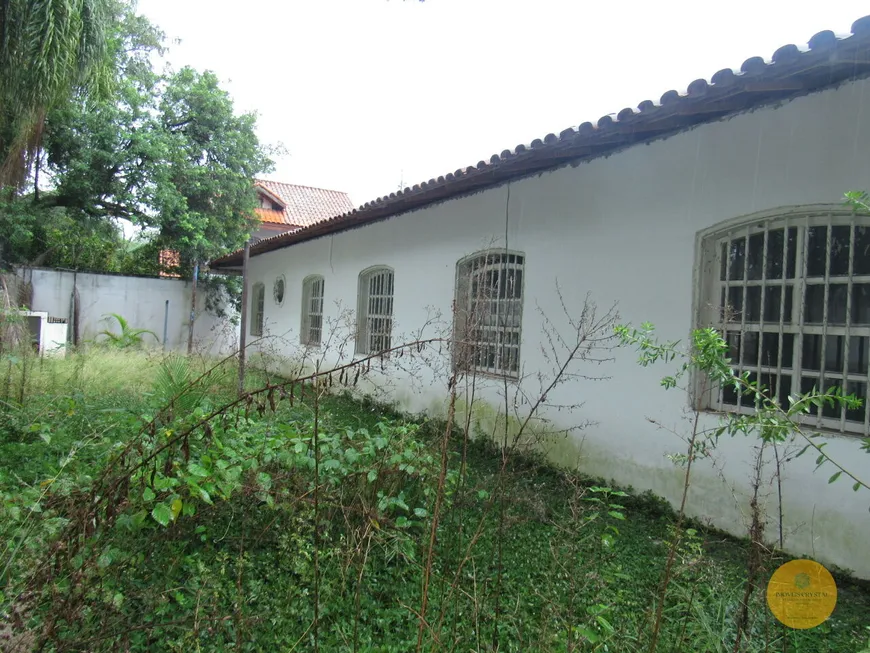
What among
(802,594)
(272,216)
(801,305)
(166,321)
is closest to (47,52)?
(801,305)

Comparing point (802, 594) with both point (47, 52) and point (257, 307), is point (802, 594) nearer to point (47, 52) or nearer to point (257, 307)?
point (47, 52)

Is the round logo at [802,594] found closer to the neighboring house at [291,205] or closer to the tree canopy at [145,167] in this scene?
the tree canopy at [145,167]

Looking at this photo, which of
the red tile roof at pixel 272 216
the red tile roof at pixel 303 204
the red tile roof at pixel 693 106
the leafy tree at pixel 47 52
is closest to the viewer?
the red tile roof at pixel 693 106

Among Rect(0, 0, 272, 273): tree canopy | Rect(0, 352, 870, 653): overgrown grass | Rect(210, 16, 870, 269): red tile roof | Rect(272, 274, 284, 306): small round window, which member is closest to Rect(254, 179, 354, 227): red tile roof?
Rect(0, 0, 272, 273): tree canopy

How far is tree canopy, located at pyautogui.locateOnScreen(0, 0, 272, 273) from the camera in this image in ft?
43.1

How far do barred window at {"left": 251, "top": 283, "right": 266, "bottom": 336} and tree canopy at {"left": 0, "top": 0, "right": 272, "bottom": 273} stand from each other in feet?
6.27

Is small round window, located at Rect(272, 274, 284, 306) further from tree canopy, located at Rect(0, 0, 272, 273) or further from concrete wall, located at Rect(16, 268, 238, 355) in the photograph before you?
tree canopy, located at Rect(0, 0, 272, 273)

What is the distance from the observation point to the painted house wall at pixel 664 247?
3.62 m

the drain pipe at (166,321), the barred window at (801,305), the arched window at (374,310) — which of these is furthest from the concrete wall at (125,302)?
the barred window at (801,305)

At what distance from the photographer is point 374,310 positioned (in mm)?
9297

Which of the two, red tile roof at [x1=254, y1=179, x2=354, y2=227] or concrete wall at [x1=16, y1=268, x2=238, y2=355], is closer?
concrete wall at [x1=16, y1=268, x2=238, y2=355]

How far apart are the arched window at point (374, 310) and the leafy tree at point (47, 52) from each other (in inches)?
179

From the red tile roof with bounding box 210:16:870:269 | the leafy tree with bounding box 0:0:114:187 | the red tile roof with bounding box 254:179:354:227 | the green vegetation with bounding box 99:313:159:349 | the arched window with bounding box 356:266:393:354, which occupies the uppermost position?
the red tile roof with bounding box 254:179:354:227

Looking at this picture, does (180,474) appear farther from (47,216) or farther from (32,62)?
(47,216)
